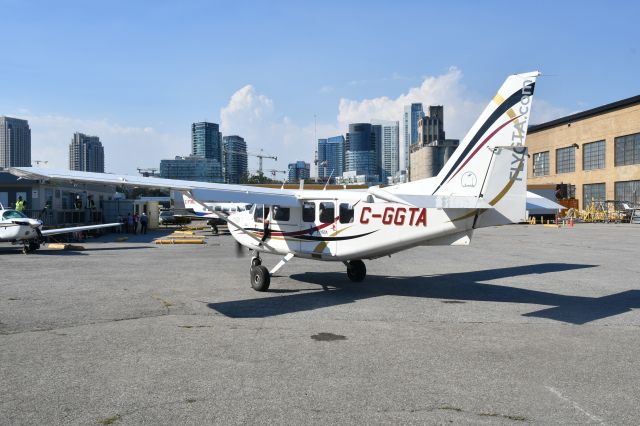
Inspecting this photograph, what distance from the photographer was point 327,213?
12367 mm

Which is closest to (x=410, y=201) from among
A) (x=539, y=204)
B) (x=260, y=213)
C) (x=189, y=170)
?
(x=539, y=204)

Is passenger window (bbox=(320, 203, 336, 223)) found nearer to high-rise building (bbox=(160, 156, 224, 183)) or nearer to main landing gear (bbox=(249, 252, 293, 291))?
main landing gear (bbox=(249, 252, 293, 291))

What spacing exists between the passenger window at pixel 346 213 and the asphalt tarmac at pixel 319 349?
1.84 m

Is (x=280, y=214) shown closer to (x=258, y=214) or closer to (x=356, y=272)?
(x=258, y=214)

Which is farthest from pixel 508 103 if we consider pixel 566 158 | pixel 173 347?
pixel 566 158

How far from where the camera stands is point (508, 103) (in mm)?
10414

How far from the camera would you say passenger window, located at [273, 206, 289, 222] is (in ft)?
42.8

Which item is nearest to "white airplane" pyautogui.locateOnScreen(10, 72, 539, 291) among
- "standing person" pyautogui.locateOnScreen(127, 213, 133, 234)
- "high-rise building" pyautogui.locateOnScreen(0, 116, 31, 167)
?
"standing person" pyautogui.locateOnScreen(127, 213, 133, 234)

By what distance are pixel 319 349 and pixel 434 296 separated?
210 inches

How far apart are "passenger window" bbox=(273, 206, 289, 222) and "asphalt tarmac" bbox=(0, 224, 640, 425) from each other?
180 cm

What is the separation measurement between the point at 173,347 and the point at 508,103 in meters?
8.14

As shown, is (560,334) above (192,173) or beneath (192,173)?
beneath

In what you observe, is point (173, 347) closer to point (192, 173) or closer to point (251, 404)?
point (251, 404)

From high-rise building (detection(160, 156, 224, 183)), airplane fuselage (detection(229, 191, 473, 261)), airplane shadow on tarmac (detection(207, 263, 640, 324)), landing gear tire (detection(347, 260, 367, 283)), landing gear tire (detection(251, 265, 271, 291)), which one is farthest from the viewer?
high-rise building (detection(160, 156, 224, 183))
